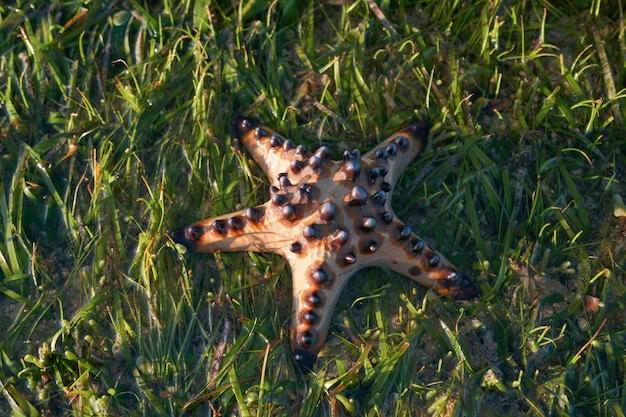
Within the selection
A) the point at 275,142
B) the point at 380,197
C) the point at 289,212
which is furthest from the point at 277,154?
the point at 380,197

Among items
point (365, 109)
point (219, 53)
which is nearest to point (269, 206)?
point (365, 109)

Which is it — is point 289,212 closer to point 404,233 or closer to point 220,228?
point 220,228

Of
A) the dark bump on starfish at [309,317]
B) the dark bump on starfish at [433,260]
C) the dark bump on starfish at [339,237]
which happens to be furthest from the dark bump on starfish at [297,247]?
the dark bump on starfish at [433,260]

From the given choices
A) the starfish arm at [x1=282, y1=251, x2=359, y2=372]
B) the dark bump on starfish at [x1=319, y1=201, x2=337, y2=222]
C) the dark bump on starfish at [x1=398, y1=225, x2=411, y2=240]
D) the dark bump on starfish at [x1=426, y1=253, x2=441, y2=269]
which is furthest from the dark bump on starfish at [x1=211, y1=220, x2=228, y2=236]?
the dark bump on starfish at [x1=426, y1=253, x2=441, y2=269]

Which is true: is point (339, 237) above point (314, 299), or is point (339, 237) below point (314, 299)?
above

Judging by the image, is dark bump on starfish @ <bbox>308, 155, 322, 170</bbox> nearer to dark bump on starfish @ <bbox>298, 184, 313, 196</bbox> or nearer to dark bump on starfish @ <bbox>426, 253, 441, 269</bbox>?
dark bump on starfish @ <bbox>298, 184, 313, 196</bbox>

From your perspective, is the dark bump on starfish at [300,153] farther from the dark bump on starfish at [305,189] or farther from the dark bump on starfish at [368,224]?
the dark bump on starfish at [368,224]

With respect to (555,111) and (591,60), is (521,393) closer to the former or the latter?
(555,111)
